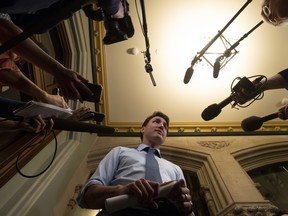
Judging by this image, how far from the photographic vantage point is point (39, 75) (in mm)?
2338

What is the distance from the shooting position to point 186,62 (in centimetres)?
351

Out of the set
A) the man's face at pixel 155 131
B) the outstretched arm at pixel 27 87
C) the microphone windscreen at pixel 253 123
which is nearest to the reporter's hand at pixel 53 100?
the outstretched arm at pixel 27 87

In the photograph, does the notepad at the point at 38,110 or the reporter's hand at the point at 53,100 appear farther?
the reporter's hand at the point at 53,100

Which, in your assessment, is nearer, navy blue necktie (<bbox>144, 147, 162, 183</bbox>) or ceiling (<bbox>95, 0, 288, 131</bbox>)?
navy blue necktie (<bbox>144, 147, 162, 183</bbox>)

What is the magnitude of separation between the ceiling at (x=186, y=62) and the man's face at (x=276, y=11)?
154 cm

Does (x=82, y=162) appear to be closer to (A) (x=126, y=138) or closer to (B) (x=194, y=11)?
(A) (x=126, y=138)

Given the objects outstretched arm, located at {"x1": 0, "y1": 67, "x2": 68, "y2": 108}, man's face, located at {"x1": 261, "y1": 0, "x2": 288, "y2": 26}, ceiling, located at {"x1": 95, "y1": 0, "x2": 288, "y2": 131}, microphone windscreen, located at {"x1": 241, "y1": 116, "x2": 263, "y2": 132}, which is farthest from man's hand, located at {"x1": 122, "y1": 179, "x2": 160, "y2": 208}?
ceiling, located at {"x1": 95, "y1": 0, "x2": 288, "y2": 131}

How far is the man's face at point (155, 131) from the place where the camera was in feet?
7.86

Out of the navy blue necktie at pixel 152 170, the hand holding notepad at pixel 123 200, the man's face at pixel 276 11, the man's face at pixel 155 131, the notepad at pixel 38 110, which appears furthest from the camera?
the man's face at pixel 155 131

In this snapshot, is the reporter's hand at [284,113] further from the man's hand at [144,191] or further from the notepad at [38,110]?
the notepad at [38,110]

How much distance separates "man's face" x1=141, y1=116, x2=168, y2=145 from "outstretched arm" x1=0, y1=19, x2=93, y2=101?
154cm

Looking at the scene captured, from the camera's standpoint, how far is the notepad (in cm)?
81

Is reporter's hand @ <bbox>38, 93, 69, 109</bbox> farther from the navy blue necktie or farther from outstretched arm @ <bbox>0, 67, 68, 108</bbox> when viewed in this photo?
the navy blue necktie

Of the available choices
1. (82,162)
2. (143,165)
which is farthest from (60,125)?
(82,162)
